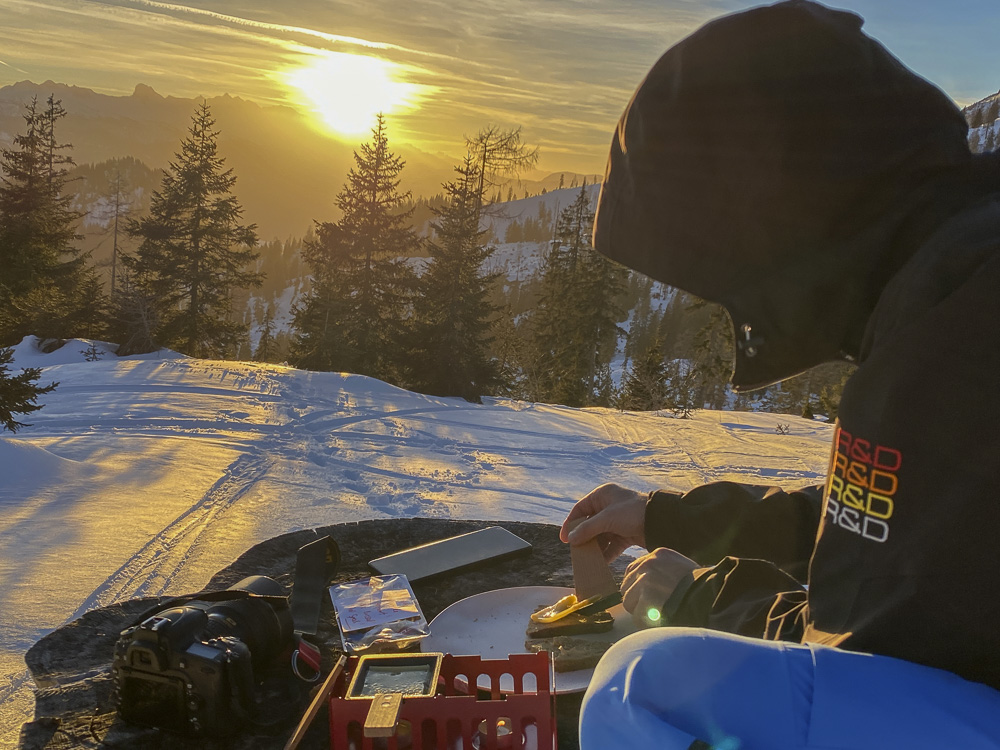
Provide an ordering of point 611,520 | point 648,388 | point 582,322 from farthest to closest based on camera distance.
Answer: point 582,322
point 648,388
point 611,520

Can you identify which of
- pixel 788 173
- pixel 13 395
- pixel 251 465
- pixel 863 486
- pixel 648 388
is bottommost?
pixel 648 388

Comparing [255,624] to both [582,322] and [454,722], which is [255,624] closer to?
[454,722]

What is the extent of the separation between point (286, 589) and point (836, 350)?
156 cm

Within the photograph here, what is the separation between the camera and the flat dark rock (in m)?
1.30

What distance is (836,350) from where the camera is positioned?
41.1 inches

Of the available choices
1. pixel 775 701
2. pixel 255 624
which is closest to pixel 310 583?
pixel 255 624

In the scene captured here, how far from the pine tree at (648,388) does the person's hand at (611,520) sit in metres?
15.6

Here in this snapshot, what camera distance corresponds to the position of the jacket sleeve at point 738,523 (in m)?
1.55

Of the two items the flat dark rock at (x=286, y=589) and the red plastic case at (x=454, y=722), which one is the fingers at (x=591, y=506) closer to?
the flat dark rock at (x=286, y=589)

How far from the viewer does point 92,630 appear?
1.73 m

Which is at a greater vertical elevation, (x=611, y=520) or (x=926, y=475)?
(x=926, y=475)

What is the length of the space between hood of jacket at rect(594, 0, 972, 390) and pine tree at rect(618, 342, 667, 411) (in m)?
16.3

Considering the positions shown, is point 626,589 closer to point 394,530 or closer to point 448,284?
point 394,530

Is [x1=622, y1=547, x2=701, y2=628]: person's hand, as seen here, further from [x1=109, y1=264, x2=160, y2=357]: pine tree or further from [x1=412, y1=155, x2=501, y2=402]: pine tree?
[x1=109, y1=264, x2=160, y2=357]: pine tree
